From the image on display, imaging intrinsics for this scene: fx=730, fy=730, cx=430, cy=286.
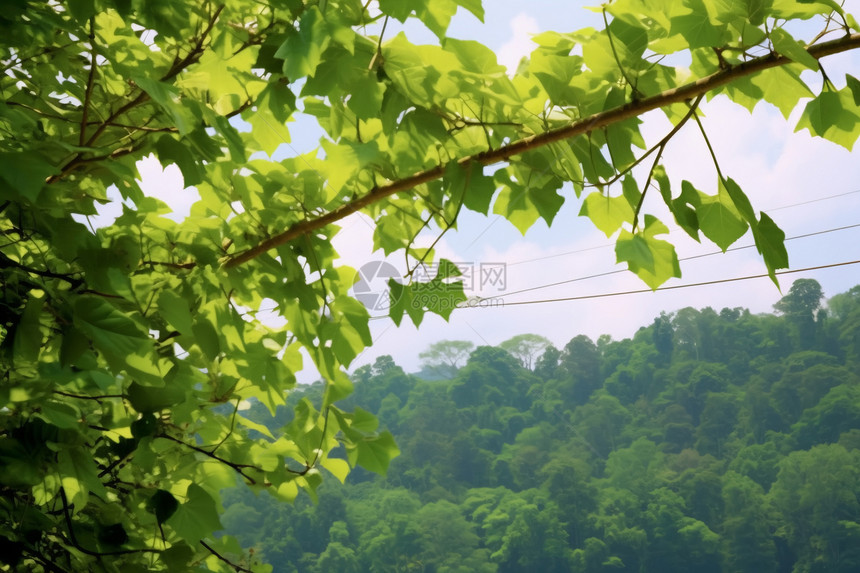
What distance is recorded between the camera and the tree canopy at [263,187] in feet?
1.77

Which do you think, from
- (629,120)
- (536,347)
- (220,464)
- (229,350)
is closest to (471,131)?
(629,120)

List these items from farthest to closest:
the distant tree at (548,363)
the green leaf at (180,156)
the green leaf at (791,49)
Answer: the distant tree at (548,363) < the green leaf at (180,156) < the green leaf at (791,49)

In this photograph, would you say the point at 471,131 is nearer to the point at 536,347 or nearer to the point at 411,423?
the point at 411,423

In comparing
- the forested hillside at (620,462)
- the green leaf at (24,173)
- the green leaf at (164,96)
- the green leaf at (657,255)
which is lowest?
the forested hillside at (620,462)

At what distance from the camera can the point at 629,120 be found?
2.00 ft

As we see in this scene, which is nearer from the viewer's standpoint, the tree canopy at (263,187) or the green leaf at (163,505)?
the tree canopy at (263,187)

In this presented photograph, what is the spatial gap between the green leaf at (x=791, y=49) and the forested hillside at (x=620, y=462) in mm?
25998

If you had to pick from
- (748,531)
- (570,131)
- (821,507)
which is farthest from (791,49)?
(748,531)

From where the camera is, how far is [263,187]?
2.33 feet

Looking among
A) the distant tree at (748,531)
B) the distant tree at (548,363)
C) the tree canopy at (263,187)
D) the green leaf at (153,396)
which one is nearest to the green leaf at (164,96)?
the tree canopy at (263,187)

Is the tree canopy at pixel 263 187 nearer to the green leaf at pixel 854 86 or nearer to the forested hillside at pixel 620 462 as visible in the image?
the green leaf at pixel 854 86

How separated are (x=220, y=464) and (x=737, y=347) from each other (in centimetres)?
3675

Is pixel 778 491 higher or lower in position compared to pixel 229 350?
lower

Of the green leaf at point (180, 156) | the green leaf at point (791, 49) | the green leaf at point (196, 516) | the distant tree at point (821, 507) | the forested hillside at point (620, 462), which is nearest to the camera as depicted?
the green leaf at point (791, 49)
